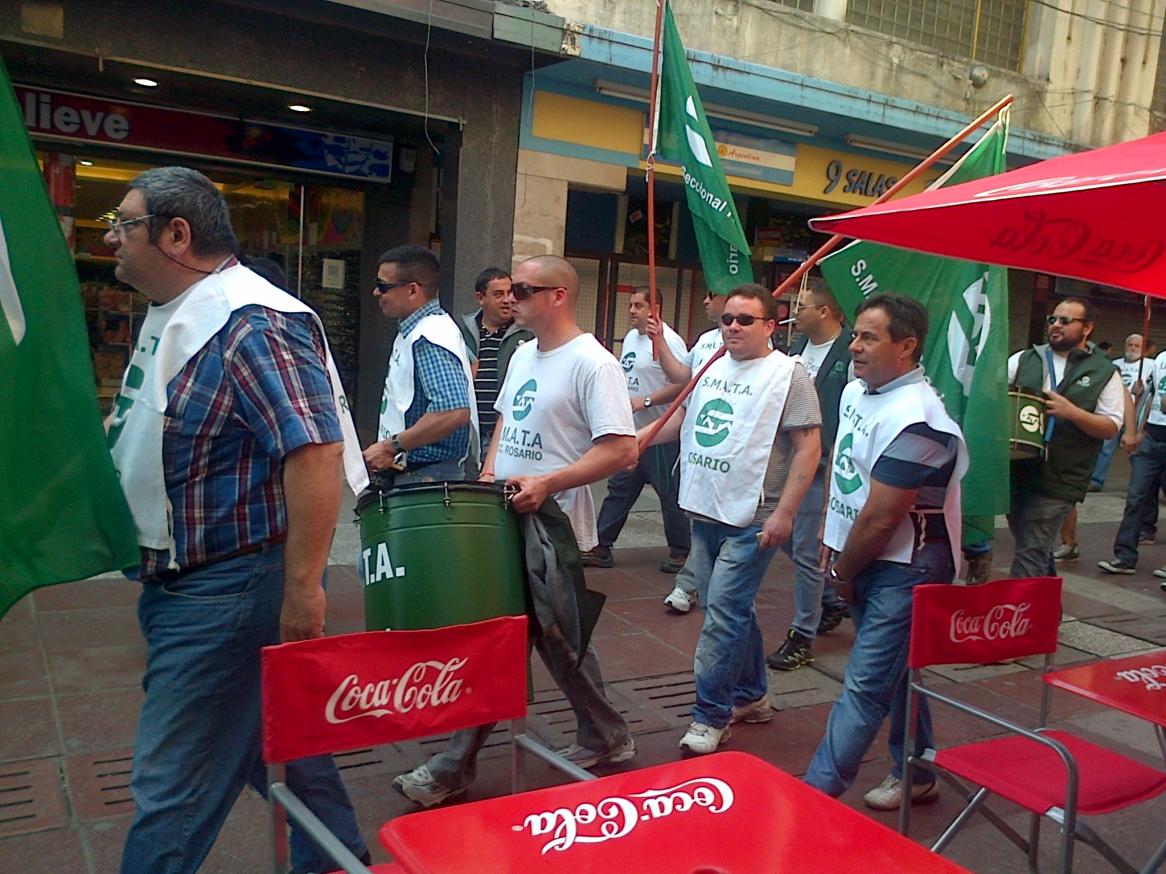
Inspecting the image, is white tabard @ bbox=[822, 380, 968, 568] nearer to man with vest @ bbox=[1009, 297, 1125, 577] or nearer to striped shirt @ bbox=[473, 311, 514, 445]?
man with vest @ bbox=[1009, 297, 1125, 577]

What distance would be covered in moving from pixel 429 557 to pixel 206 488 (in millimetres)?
910

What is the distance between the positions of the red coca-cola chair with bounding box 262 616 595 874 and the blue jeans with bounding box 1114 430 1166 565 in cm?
745

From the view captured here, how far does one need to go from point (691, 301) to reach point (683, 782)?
1123cm

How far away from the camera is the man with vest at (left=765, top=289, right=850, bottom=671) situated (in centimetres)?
554

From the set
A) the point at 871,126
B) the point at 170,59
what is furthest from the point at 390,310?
the point at 871,126

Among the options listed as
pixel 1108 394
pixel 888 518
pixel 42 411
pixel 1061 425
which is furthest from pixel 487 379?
pixel 42 411

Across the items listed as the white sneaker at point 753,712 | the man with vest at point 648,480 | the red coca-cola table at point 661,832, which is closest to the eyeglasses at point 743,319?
the white sneaker at point 753,712

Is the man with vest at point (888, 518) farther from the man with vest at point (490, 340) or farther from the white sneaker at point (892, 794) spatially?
the man with vest at point (490, 340)

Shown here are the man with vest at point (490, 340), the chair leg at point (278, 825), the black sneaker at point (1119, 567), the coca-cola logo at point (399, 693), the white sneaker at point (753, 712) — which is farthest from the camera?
the black sneaker at point (1119, 567)

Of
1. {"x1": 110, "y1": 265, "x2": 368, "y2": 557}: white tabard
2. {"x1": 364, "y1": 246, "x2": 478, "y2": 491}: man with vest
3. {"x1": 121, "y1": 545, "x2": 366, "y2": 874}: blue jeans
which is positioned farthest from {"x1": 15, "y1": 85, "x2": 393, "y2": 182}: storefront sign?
{"x1": 121, "y1": 545, "x2": 366, "y2": 874}: blue jeans

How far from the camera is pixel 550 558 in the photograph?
345 centimetres

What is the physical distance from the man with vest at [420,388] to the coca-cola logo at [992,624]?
2030 millimetres

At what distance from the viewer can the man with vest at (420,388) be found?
4.26 meters

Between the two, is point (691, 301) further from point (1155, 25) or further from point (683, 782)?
point (683, 782)
